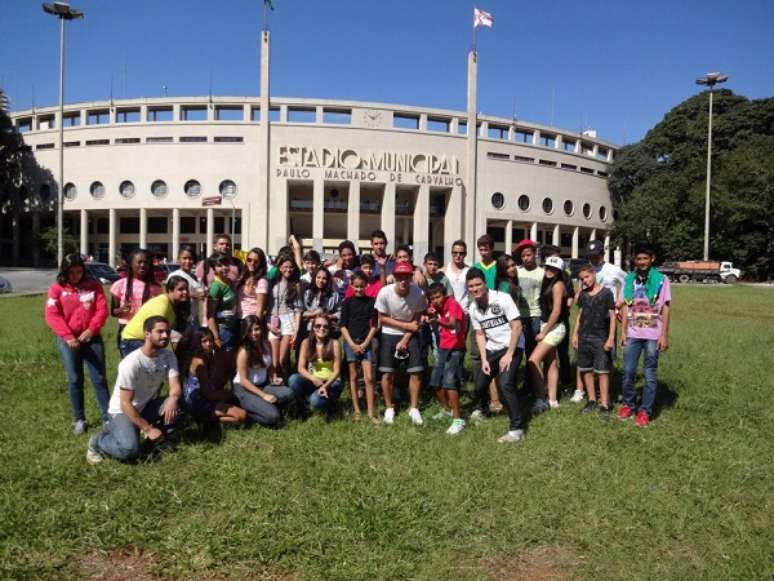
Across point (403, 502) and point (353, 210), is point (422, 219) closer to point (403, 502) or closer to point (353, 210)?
point (353, 210)

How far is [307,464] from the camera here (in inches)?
170

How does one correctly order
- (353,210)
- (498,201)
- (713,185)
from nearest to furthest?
(713,185) → (353,210) → (498,201)

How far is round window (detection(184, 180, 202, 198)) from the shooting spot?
4250 cm

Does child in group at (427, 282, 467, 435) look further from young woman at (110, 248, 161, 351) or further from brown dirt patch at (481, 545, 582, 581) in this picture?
young woman at (110, 248, 161, 351)

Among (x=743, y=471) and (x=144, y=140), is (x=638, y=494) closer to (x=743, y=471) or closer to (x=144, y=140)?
(x=743, y=471)

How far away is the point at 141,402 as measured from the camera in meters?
4.47

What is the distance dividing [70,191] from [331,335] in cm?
4779

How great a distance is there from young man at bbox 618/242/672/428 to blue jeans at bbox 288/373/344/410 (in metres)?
2.94

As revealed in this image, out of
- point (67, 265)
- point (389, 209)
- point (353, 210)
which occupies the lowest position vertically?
point (67, 265)

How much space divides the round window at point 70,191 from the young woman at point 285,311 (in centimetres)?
4613

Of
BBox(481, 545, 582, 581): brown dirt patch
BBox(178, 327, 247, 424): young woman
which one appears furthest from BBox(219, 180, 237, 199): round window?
BBox(481, 545, 582, 581): brown dirt patch

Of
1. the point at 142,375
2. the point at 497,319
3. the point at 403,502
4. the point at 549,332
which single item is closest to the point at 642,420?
the point at 549,332

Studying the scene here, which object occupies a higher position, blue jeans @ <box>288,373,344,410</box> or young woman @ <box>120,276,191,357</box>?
young woman @ <box>120,276,191,357</box>

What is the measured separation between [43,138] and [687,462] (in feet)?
174
